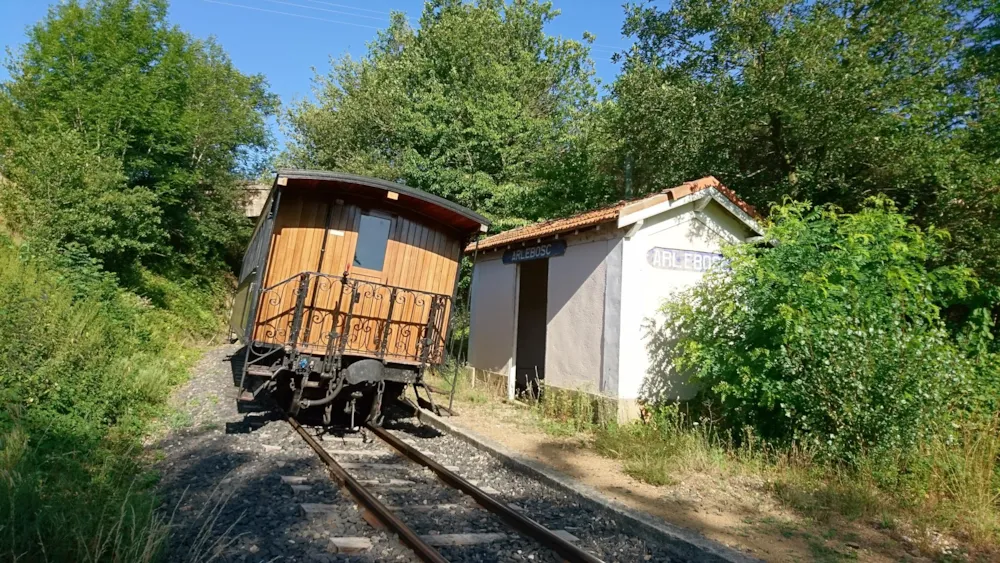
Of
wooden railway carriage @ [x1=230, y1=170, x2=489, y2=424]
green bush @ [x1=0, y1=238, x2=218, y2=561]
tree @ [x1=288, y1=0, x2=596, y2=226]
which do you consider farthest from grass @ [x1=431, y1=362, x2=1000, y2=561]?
tree @ [x1=288, y1=0, x2=596, y2=226]

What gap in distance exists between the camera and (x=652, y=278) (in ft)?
30.5

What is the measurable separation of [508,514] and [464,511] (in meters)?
0.48

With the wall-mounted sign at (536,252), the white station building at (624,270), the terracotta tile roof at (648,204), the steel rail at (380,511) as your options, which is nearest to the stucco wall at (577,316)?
the white station building at (624,270)

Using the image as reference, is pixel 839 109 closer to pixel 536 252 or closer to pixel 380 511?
pixel 536 252

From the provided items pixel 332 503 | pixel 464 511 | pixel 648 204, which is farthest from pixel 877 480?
pixel 332 503

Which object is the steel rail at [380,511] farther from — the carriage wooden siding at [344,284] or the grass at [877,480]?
the grass at [877,480]

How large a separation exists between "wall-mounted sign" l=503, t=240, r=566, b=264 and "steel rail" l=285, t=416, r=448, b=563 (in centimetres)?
540

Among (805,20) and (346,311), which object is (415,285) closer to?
(346,311)

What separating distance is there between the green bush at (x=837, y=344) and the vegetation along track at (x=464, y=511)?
9.29 ft

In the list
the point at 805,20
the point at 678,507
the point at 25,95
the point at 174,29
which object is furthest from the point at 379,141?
the point at 678,507

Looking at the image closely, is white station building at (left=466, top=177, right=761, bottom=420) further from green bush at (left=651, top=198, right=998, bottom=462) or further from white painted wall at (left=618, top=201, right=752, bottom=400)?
green bush at (left=651, top=198, right=998, bottom=462)

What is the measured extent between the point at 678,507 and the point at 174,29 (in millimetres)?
19986

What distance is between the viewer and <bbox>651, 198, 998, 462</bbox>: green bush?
6008 mm

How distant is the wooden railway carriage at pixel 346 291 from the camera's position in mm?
7590
